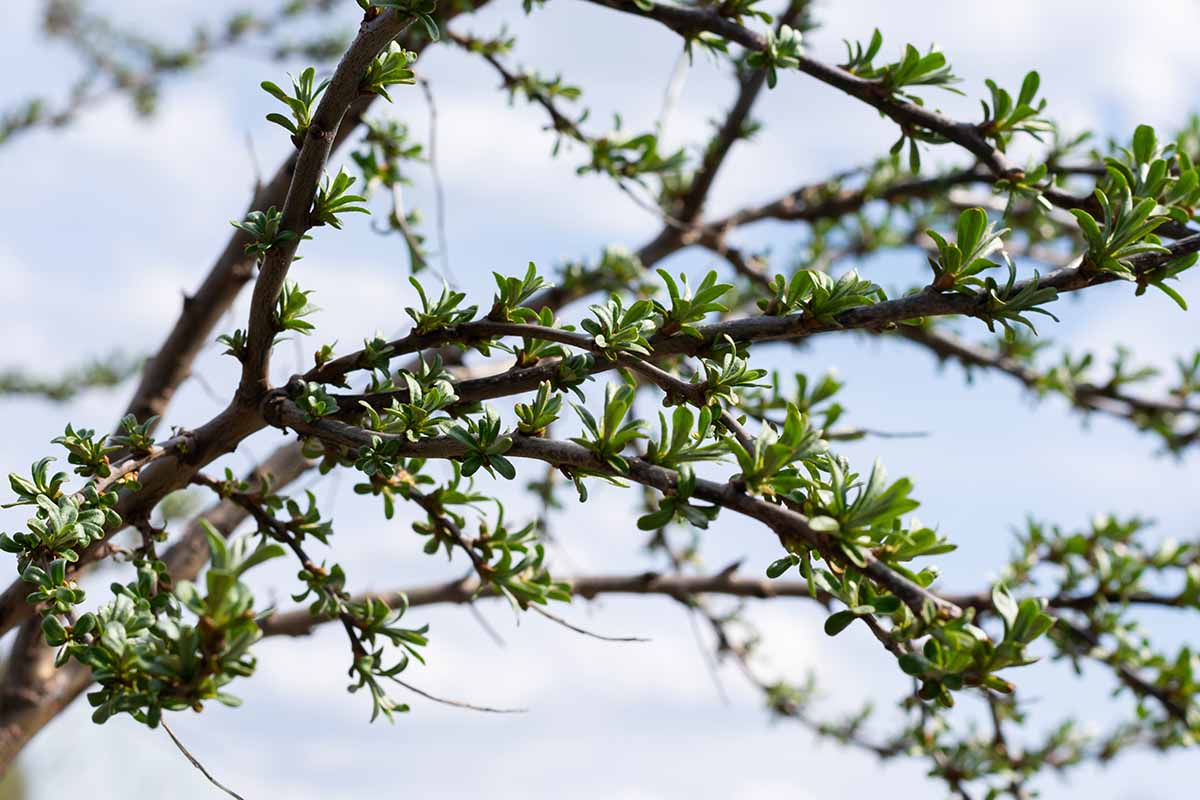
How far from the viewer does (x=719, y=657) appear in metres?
3.05

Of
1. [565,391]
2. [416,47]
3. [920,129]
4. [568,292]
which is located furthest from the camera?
[568,292]

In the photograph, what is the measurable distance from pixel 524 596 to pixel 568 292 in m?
1.42

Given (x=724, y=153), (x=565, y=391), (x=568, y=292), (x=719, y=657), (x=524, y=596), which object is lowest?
(x=524, y=596)

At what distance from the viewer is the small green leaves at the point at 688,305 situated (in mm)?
1188

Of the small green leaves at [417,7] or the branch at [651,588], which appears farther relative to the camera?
the branch at [651,588]

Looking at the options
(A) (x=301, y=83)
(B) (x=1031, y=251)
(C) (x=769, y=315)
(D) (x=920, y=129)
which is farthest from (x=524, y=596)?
(B) (x=1031, y=251)

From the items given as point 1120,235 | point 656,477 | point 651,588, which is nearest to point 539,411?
point 656,477

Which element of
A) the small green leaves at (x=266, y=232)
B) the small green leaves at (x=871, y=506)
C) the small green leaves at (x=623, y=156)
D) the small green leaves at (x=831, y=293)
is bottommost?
the small green leaves at (x=871, y=506)

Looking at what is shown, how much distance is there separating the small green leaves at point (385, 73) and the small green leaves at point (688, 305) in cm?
36

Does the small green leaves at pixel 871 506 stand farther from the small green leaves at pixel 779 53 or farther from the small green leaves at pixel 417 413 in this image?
the small green leaves at pixel 779 53

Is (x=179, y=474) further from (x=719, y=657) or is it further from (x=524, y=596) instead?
(x=719, y=657)

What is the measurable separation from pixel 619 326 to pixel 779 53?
67 centimetres

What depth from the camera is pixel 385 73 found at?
3.73ft

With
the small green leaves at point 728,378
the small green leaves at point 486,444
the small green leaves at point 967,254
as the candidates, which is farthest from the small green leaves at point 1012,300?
the small green leaves at point 486,444
